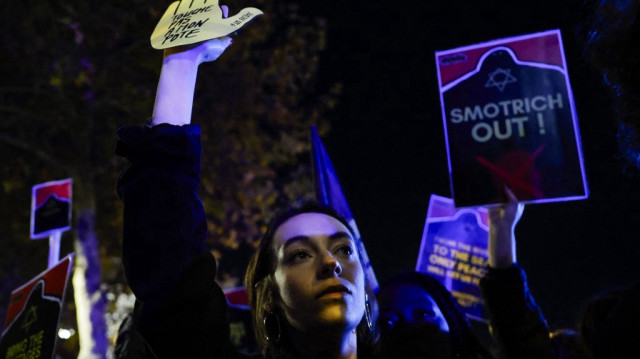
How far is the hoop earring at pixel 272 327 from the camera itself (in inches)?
92.8

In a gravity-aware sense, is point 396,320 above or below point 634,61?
below

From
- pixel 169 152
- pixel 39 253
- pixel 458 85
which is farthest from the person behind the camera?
pixel 39 253

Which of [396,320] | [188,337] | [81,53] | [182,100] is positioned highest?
[81,53]

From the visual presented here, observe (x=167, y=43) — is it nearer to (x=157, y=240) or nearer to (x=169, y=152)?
(x=169, y=152)

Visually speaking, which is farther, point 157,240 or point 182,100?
point 182,100

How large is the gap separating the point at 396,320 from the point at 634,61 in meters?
1.95

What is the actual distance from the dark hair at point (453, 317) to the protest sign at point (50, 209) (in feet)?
16.8

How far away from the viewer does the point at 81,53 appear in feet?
34.3

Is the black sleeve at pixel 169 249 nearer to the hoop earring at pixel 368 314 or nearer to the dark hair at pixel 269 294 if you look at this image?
the dark hair at pixel 269 294

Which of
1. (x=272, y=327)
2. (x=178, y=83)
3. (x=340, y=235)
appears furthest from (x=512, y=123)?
(x=178, y=83)

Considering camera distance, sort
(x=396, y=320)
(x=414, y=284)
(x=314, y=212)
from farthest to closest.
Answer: (x=414, y=284) → (x=396, y=320) → (x=314, y=212)

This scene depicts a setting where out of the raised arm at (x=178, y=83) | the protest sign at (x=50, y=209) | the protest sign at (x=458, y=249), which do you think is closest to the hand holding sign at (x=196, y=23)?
the raised arm at (x=178, y=83)

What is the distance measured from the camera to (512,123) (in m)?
3.47

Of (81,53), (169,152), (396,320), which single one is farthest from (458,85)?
(81,53)
